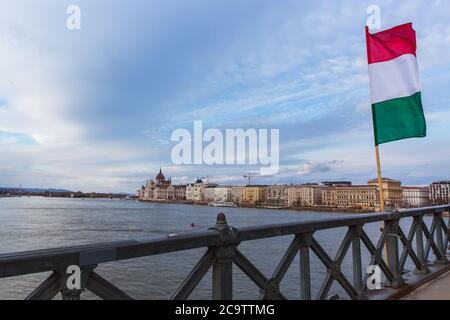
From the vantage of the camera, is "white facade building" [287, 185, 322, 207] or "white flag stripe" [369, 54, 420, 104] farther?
"white facade building" [287, 185, 322, 207]

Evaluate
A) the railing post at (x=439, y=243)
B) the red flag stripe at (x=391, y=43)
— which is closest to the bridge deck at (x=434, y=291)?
the railing post at (x=439, y=243)

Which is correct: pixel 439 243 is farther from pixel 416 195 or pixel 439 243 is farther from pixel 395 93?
pixel 416 195

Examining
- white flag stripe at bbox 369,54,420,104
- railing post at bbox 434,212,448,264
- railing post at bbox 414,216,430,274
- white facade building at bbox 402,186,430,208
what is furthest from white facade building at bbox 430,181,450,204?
white flag stripe at bbox 369,54,420,104

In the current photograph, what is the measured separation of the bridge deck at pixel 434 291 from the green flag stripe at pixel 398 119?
Answer: 8.32 ft

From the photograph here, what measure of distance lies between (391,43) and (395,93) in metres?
0.93

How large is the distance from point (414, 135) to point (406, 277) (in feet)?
8.18

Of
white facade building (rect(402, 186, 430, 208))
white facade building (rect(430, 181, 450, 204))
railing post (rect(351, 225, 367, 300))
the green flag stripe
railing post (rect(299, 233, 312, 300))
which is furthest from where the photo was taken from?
white facade building (rect(430, 181, 450, 204))

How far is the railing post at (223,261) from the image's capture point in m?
3.21

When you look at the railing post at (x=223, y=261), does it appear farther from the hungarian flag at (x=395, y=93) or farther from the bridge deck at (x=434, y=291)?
the hungarian flag at (x=395, y=93)

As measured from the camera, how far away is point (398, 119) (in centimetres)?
706

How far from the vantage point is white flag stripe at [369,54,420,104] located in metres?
7.02

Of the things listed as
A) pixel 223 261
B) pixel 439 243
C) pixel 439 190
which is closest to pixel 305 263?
pixel 223 261

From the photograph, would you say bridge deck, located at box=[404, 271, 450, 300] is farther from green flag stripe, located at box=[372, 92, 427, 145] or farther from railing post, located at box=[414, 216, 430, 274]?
green flag stripe, located at box=[372, 92, 427, 145]

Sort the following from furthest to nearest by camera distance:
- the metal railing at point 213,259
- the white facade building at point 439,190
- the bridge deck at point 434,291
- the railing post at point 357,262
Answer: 1. the white facade building at point 439,190
2. the bridge deck at point 434,291
3. the railing post at point 357,262
4. the metal railing at point 213,259
